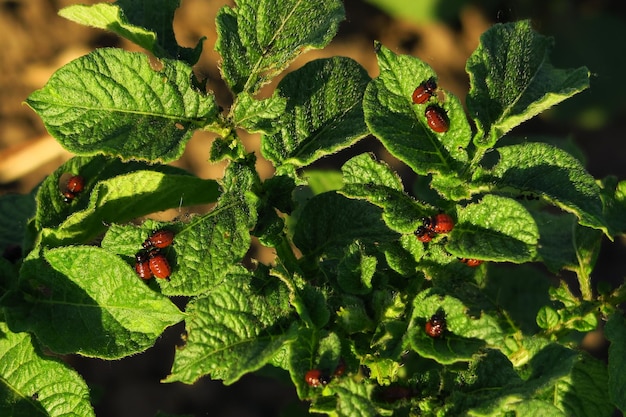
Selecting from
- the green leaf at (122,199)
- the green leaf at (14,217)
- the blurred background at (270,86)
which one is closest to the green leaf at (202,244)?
the green leaf at (122,199)

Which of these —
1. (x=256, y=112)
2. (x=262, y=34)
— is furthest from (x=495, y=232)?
(x=262, y=34)

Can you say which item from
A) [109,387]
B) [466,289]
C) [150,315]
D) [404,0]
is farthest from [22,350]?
[404,0]

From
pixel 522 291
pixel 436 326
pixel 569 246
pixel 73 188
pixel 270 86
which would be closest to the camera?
pixel 436 326

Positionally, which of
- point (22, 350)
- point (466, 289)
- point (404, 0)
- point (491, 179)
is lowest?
point (466, 289)

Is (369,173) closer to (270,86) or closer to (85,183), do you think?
(85,183)

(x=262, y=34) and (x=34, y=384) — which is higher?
(x=262, y=34)

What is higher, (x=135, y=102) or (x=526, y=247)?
→ (x=135, y=102)

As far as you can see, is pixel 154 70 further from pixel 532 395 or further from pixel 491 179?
pixel 532 395

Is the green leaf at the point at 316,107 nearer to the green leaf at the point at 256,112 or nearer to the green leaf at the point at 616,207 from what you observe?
the green leaf at the point at 256,112
